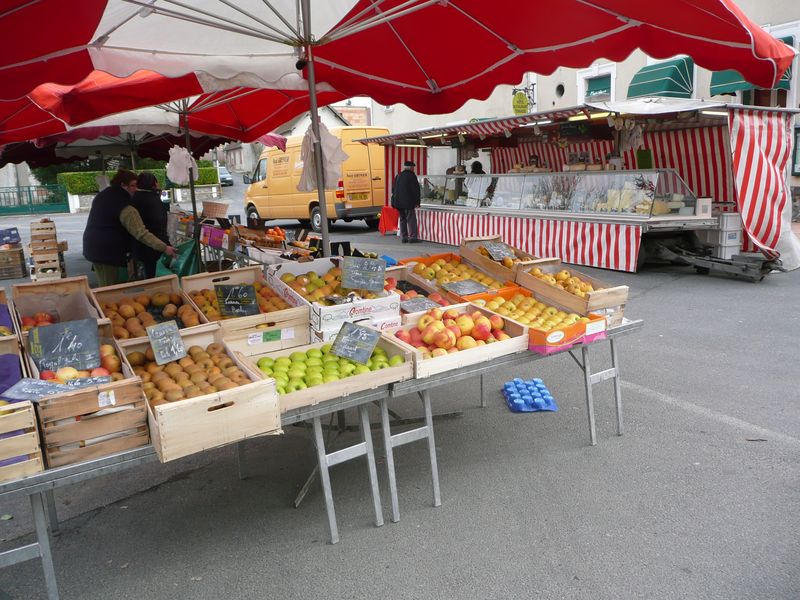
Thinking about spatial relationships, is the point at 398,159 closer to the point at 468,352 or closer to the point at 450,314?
the point at 450,314

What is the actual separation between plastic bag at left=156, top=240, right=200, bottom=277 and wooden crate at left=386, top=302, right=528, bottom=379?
4.75 metres

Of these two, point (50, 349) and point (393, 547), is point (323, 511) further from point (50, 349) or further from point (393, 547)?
point (50, 349)

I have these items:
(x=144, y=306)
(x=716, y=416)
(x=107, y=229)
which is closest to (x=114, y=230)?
(x=107, y=229)

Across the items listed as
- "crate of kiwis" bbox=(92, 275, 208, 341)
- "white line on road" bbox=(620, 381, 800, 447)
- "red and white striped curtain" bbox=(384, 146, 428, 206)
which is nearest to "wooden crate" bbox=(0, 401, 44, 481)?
"crate of kiwis" bbox=(92, 275, 208, 341)

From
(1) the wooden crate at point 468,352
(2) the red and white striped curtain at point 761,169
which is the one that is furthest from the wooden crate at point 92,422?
(2) the red and white striped curtain at point 761,169

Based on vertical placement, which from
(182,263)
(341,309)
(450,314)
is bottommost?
(182,263)

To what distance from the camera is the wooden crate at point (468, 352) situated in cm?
312

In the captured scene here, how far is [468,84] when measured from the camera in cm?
544

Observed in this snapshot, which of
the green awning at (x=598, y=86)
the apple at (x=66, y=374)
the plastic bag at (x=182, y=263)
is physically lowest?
the plastic bag at (x=182, y=263)

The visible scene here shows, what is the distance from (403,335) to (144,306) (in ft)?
5.52

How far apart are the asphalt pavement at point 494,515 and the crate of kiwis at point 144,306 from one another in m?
1.01

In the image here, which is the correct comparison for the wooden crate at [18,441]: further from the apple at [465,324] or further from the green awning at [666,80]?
the green awning at [666,80]

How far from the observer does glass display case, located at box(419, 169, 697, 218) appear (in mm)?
8945

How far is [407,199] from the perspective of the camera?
13727mm
